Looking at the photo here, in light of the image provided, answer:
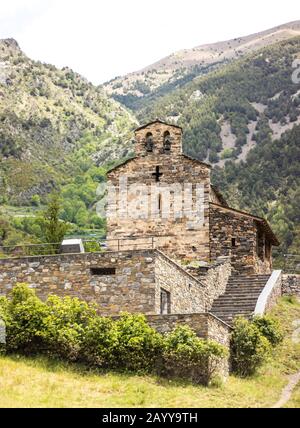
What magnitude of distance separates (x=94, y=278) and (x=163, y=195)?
41.4 ft

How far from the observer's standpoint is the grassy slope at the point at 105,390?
2625 centimetres

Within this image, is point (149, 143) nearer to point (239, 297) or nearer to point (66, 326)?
point (239, 297)

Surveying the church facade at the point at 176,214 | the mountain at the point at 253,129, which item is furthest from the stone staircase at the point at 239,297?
the mountain at the point at 253,129

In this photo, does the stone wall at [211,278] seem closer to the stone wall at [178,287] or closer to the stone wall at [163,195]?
the stone wall at [178,287]

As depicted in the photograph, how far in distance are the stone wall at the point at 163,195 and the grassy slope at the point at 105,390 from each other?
13.9m

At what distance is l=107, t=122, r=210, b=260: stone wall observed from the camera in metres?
45.3

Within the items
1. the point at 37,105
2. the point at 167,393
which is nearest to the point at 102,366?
the point at 167,393

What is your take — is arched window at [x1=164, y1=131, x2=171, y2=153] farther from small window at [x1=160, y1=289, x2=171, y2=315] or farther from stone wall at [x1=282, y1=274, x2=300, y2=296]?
small window at [x1=160, y1=289, x2=171, y2=315]

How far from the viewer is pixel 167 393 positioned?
91.9 feet

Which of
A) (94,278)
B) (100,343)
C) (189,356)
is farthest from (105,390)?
(94,278)

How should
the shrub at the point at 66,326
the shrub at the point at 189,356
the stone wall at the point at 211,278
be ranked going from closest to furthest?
the shrub at the point at 189,356 < the shrub at the point at 66,326 < the stone wall at the point at 211,278

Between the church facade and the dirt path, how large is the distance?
12588mm

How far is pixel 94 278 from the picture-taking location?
33.9 metres
